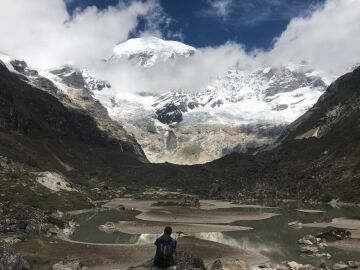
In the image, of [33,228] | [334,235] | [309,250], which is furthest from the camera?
[33,228]

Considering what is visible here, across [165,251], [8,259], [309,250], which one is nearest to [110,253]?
[8,259]

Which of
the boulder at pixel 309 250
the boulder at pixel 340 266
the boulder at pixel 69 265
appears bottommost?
the boulder at pixel 69 265

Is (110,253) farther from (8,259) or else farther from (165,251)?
(165,251)

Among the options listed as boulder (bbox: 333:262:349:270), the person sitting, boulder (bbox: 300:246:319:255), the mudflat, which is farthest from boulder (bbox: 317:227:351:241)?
the person sitting

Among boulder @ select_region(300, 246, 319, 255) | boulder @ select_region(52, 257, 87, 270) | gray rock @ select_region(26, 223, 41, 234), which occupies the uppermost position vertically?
gray rock @ select_region(26, 223, 41, 234)

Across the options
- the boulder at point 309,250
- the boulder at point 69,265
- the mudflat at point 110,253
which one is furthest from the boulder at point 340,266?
the boulder at point 69,265

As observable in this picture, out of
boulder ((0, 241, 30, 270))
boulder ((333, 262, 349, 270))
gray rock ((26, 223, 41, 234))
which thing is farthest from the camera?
gray rock ((26, 223, 41, 234))

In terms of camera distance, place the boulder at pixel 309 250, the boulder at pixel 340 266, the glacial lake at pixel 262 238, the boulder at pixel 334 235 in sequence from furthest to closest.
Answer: the boulder at pixel 334 235 → the boulder at pixel 309 250 → the glacial lake at pixel 262 238 → the boulder at pixel 340 266

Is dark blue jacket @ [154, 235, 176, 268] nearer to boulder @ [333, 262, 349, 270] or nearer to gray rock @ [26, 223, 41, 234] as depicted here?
boulder @ [333, 262, 349, 270]

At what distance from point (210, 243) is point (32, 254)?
27.1 meters

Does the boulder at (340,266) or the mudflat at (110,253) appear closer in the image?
the boulder at (340,266)

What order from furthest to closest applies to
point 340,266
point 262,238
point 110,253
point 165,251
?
point 262,238 → point 110,253 → point 340,266 → point 165,251

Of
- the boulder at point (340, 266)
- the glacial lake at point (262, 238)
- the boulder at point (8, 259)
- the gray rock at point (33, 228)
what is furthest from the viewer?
the gray rock at point (33, 228)

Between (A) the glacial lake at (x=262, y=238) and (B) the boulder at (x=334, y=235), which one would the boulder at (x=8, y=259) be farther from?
(B) the boulder at (x=334, y=235)
